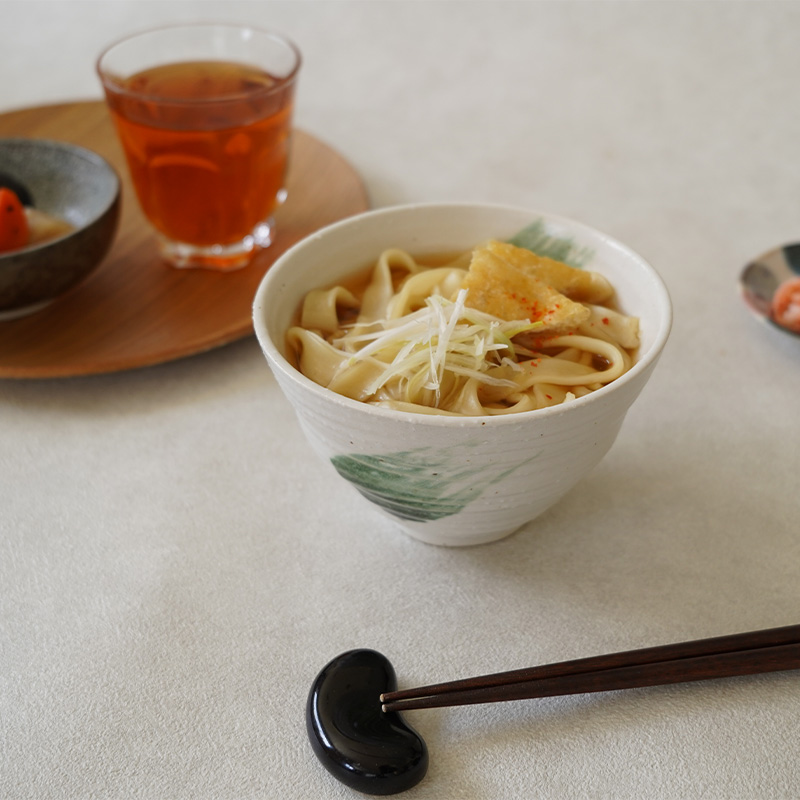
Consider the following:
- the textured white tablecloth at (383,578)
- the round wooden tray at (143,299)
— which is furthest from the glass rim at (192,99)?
the textured white tablecloth at (383,578)

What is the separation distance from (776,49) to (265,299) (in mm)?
2128

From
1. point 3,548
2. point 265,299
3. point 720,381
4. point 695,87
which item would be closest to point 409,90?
point 695,87

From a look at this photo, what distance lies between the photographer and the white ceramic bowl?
783 millimetres

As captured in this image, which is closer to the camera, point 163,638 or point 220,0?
point 163,638

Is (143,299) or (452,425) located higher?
(452,425)

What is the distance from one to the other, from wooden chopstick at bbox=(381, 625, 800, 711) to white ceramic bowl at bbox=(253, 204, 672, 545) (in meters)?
0.17

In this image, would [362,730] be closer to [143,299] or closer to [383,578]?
[383,578]

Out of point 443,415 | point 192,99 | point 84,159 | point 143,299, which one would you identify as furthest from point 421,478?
point 84,159

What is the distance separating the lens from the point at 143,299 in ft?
4.63

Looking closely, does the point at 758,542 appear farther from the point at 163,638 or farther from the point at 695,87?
the point at 695,87

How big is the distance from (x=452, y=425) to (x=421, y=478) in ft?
0.31

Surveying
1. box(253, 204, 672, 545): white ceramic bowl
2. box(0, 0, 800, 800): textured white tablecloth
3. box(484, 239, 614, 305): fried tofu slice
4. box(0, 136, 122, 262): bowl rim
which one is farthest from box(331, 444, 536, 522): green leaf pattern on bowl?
box(0, 136, 122, 262): bowl rim

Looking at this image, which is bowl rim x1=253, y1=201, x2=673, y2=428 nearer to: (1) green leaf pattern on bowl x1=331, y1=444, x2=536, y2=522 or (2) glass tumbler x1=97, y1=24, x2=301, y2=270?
(1) green leaf pattern on bowl x1=331, y1=444, x2=536, y2=522

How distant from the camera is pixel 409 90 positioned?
2.27 metres
